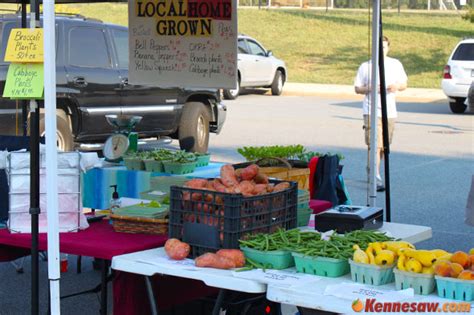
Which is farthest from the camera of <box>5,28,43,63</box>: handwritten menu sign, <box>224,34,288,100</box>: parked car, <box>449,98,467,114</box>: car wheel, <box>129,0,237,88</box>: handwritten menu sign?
<box>224,34,288,100</box>: parked car

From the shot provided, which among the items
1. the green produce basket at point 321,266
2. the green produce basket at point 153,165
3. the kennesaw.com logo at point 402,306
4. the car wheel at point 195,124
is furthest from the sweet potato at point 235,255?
the car wheel at point 195,124

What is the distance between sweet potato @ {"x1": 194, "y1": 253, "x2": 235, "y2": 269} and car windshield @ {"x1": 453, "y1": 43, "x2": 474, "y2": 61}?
17980 millimetres

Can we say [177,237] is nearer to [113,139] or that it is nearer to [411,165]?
[113,139]

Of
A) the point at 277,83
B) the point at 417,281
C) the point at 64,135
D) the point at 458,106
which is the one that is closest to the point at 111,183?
the point at 417,281

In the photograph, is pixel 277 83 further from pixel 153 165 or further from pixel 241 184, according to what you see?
pixel 241 184

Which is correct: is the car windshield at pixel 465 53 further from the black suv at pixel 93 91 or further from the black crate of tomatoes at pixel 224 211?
the black crate of tomatoes at pixel 224 211

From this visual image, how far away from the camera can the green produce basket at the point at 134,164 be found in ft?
22.5

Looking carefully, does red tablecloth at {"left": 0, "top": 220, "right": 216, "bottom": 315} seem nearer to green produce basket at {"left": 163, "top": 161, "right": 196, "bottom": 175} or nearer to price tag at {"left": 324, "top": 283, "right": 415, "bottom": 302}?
price tag at {"left": 324, "top": 283, "right": 415, "bottom": 302}

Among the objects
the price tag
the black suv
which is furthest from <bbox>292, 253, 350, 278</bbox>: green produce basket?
the black suv

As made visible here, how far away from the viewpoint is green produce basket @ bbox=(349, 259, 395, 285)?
385 centimetres

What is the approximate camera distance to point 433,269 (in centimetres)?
376

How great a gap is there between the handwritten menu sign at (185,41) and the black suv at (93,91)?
429cm

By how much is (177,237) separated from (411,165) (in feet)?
31.5

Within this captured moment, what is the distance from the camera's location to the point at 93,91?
11914 mm
